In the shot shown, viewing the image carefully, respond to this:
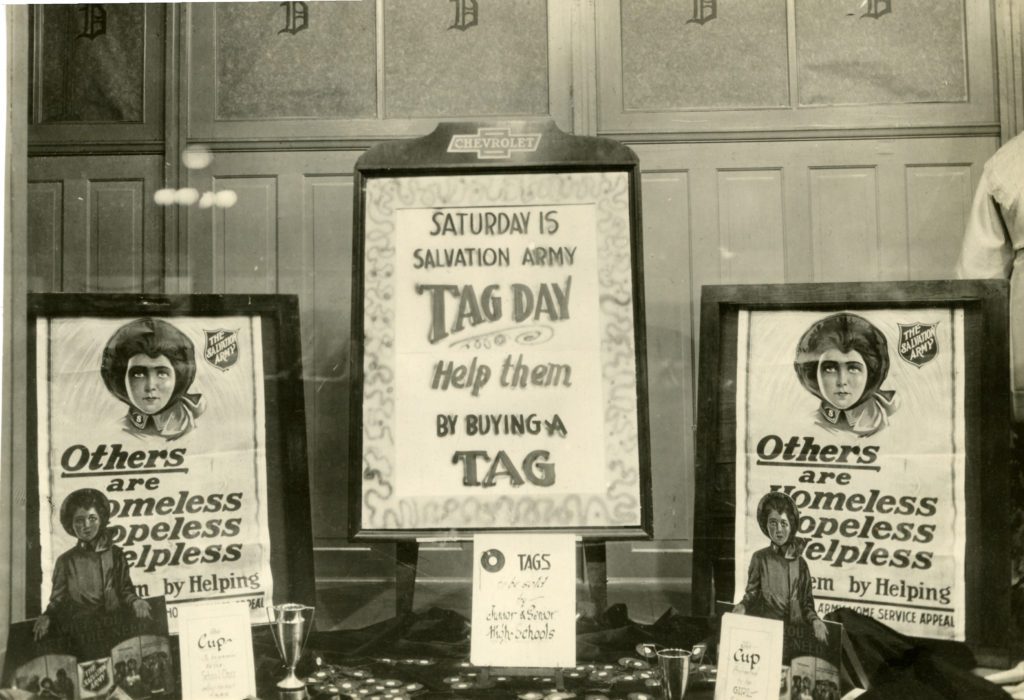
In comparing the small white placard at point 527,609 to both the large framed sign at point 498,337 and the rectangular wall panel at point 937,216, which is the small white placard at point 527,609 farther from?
the rectangular wall panel at point 937,216

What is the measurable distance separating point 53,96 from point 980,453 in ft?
4.27

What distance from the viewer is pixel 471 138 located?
1207 millimetres

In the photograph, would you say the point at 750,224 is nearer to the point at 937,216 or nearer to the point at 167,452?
the point at 937,216

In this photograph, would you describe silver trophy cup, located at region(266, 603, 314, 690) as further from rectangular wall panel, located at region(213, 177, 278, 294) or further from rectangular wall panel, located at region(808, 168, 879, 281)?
rectangular wall panel, located at region(808, 168, 879, 281)

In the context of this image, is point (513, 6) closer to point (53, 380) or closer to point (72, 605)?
point (53, 380)

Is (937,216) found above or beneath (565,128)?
beneath

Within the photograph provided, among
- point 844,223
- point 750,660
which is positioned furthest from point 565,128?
point 750,660

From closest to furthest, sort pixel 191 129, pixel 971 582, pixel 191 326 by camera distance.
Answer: pixel 971 582 < pixel 191 326 < pixel 191 129

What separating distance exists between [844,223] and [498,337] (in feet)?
1.92

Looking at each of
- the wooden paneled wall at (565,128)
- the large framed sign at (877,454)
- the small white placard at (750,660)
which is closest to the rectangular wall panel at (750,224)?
the wooden paneled wall at (565,128)

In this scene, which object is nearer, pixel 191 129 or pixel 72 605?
pixel 72 605

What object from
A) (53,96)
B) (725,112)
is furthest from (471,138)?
(53,96)

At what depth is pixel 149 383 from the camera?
3.63 ft

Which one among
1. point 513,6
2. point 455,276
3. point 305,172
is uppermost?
point 513,6
